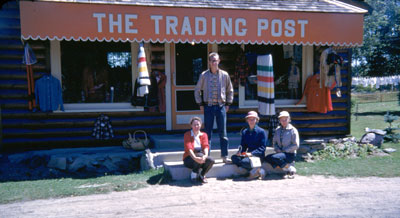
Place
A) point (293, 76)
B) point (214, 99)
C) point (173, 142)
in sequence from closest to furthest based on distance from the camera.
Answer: point (214, 99), point (173, 142), point (293, 76)

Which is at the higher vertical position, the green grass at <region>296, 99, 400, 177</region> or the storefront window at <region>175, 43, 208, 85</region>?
the storefront window at <region>175, 43, 208, 85</region>

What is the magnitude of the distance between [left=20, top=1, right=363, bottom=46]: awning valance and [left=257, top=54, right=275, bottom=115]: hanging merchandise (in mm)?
647

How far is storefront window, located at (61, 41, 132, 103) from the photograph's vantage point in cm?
800

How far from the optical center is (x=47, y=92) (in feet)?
24.8

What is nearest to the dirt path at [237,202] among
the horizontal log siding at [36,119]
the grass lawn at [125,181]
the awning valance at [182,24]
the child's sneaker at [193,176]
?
the child's sneaker at [193,176]

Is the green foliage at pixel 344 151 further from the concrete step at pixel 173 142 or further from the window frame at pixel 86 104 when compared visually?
the window frame at pixel 86 104

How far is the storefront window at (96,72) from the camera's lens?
8.00 metres

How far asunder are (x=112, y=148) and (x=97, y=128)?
0.56 metres

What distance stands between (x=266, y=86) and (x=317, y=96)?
6.55ft

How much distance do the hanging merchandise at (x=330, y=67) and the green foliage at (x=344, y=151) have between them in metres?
1.45

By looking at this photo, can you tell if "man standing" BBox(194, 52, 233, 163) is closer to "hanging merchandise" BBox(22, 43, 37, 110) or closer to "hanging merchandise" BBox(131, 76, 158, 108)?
"hanging merchandise" BBox(131, 76, 158, 108)

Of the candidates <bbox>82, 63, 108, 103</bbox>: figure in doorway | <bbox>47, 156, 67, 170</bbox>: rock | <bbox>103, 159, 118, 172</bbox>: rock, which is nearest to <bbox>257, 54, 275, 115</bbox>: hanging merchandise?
<bbox>103, 159, 118, 172</bbox>: rock

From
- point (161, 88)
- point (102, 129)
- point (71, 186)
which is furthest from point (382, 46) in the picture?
point (71, 186)

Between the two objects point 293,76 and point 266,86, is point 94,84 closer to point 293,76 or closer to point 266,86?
point 266,86
